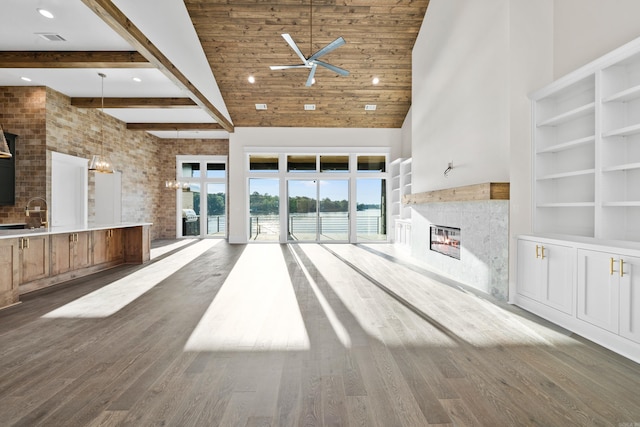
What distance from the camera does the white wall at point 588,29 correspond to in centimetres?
287

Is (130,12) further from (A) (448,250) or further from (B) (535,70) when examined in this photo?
(A) (448,250)

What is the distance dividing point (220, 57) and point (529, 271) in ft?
23.1

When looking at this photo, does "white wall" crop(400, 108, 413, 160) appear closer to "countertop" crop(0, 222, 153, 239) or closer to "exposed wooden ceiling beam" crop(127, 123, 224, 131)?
"exposed wooden ceiling beam" crop(127, 123, 224, 131)

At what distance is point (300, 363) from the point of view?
2246mm

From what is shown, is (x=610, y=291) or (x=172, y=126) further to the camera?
(x=172, y=126)

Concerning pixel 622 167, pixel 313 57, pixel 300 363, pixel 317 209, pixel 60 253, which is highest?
pixel 313 57

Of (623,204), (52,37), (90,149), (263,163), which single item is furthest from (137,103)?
(623,204)

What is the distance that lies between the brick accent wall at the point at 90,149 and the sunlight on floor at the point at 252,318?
4968mm

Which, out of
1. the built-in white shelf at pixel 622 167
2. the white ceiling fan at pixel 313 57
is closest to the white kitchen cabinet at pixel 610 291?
the built-in white shelf at pixel 622 167

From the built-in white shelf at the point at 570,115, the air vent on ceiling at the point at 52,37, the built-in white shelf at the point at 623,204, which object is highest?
the air vent on ceiling at the point at 52,37

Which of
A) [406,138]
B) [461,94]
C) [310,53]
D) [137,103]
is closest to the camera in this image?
[461,94]

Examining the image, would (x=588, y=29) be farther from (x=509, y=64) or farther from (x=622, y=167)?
(x=622, y=167)

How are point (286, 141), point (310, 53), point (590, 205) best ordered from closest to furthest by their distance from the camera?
point (590, 205)
point (310, 53)
point (286, 141)

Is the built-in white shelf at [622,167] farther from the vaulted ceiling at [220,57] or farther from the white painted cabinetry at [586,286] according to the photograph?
the vaulted ceiling at [220,57]
